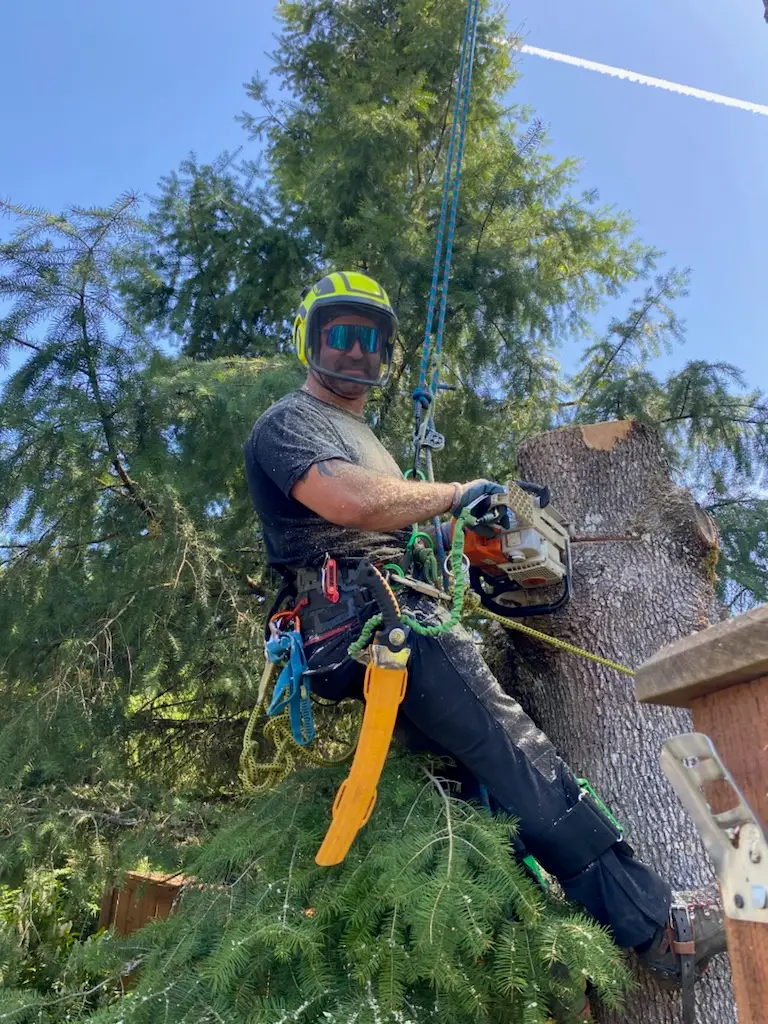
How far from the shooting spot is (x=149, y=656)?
11.2 feet

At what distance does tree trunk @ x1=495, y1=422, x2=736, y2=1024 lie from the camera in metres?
2.62

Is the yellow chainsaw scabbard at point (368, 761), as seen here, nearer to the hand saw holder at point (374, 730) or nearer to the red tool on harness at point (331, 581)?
the hand saw holder at point (374, 730)

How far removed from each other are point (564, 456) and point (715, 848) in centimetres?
269

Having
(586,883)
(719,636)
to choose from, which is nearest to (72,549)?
(586,883)

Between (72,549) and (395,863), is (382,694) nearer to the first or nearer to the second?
(395,863)

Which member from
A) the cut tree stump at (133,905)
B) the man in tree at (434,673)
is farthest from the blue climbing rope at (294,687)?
the cut tree stump at (133,905)

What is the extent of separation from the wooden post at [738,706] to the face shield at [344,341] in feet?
6.50

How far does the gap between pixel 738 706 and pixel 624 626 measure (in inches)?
83.2

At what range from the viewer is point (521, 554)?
2.84 m

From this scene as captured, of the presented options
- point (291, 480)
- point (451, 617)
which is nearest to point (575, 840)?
point (451, 617)

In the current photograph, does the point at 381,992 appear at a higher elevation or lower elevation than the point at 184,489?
lower

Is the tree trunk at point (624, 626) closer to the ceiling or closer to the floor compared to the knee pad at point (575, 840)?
closer to the ceiling

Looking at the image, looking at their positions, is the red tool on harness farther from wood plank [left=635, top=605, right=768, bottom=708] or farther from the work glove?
wood plank [left=635, top=605, right=768, bottom=708]

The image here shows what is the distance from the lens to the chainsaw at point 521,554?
2771 millimetres
